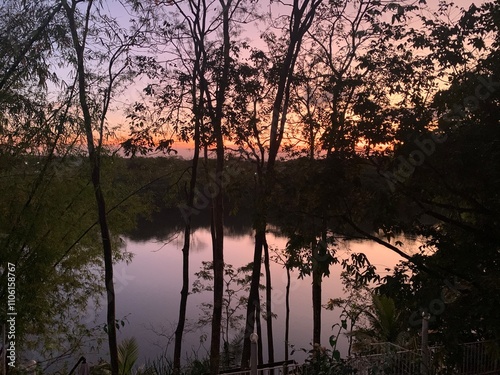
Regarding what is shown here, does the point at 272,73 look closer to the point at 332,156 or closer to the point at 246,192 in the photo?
the point at 246,192

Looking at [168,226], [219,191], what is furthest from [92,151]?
[168,226]

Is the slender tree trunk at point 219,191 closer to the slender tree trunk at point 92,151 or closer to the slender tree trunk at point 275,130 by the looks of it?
the slender tree trunk at point 275,130

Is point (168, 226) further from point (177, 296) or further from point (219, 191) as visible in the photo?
point (219, 191)

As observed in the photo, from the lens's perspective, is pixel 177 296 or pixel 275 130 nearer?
pixel 275 130

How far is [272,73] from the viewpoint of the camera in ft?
32.0
